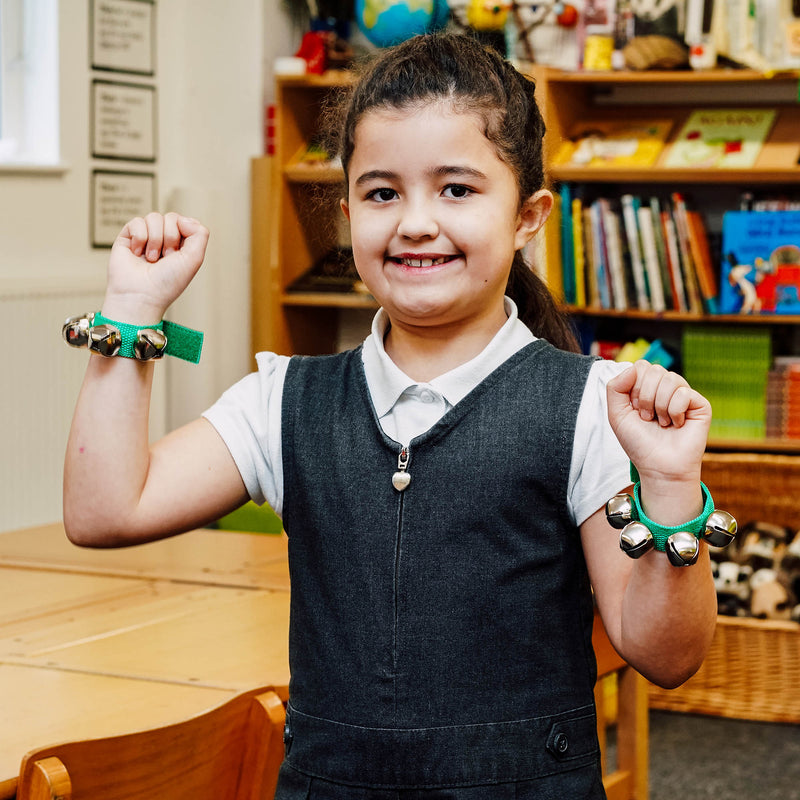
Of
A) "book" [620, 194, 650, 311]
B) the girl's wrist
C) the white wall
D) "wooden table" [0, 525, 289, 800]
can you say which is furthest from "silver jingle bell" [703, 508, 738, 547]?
the white wall

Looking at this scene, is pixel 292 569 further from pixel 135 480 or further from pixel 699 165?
pixel 699 165

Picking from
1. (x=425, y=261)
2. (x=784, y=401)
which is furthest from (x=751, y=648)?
(x=425, y=261)

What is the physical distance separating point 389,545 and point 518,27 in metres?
3.15

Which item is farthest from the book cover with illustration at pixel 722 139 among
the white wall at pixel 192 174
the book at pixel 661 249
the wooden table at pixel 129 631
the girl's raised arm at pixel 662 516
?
the girl's raised arm at pixel 662 516

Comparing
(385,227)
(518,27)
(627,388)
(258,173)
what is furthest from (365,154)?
(258,173)

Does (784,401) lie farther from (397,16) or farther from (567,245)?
(397,16)

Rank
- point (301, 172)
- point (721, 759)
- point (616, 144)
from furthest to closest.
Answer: point (301, 172) → point (616, 144) → point (721, 759)

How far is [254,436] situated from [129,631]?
696mm

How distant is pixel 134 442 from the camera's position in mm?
1001

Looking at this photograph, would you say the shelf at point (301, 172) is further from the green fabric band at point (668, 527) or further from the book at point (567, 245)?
the green fabric band at point (668, 527)

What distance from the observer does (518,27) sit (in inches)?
152

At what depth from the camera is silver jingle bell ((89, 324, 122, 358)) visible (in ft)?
3.23

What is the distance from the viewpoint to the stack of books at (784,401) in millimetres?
3598

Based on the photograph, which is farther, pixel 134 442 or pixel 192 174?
pixel 192 174
